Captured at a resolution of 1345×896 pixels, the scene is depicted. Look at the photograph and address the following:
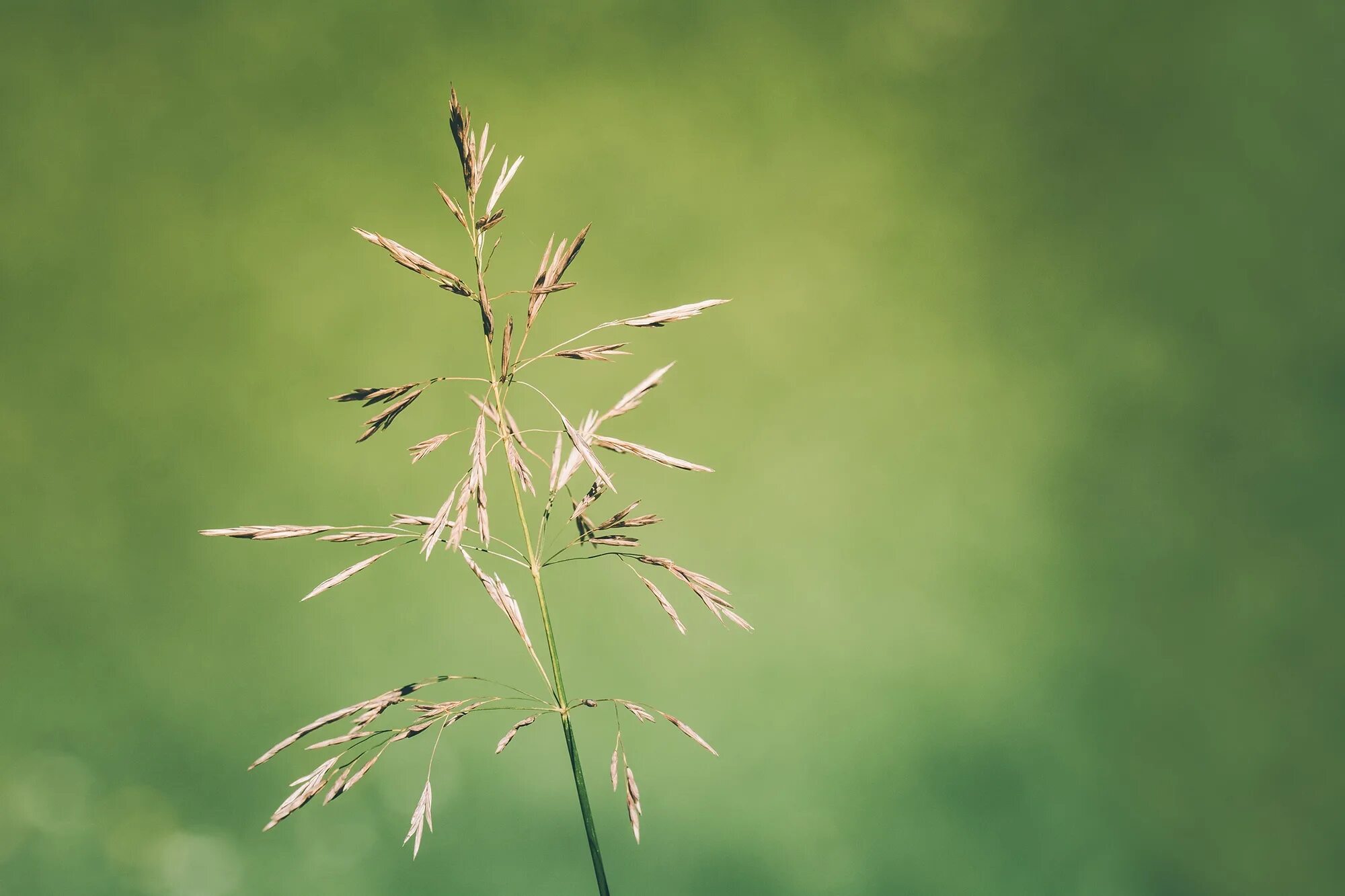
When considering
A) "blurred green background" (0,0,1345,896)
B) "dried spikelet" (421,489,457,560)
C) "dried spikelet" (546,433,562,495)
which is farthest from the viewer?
"blurred green background" (0,0,1345,896)

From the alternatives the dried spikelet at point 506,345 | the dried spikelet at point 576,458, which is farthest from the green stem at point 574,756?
the dried spikelet at point 506,345

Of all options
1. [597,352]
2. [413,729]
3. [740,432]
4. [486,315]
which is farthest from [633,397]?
[740,432]

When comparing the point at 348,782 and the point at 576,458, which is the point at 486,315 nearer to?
the point at 576,458

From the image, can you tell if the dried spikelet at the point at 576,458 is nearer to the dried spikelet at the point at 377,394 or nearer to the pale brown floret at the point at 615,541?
the pale brown floret at the point at 615,541

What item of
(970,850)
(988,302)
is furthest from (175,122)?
(970,850)

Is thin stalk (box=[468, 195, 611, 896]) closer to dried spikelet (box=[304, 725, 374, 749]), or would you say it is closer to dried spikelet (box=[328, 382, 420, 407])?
dried spikelet (box=[328, 382, 420, 407])

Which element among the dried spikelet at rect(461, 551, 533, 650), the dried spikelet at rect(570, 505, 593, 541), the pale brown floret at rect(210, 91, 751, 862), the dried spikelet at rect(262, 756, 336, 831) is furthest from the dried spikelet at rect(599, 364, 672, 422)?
the dried spikelet at rect(262, 756, 336, 831)
